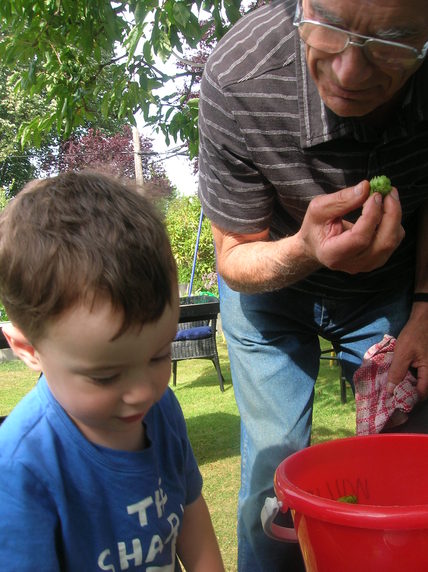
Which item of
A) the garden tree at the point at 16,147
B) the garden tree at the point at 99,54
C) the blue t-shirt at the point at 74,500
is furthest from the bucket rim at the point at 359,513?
the garden tree at the point at 16,147

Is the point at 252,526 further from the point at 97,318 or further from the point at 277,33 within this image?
the point at 277,33

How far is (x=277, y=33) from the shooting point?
1.68m

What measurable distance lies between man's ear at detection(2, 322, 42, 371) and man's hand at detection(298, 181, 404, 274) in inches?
26.6

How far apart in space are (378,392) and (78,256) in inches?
45.0

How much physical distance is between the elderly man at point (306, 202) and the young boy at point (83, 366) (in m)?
0.53

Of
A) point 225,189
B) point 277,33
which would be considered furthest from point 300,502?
point 277,33

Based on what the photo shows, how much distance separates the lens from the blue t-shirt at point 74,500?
41.1 inches

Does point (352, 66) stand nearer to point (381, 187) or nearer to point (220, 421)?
point (381, 187)

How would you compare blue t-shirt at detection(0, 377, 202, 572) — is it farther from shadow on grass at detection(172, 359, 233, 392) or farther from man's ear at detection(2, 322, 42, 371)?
shadow on grass at detection(172, 359, 233, 392)

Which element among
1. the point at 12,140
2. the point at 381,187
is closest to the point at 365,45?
the point at 381,187

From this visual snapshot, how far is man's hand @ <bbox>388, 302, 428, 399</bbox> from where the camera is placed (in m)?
1.84

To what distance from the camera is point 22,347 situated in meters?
1.14

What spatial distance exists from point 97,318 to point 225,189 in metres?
0.88

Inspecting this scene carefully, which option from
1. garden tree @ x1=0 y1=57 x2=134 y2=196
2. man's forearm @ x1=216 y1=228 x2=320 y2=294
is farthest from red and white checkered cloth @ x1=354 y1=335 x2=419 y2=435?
garden tree @ x1=0 y1=57 x2=134 y2=196
